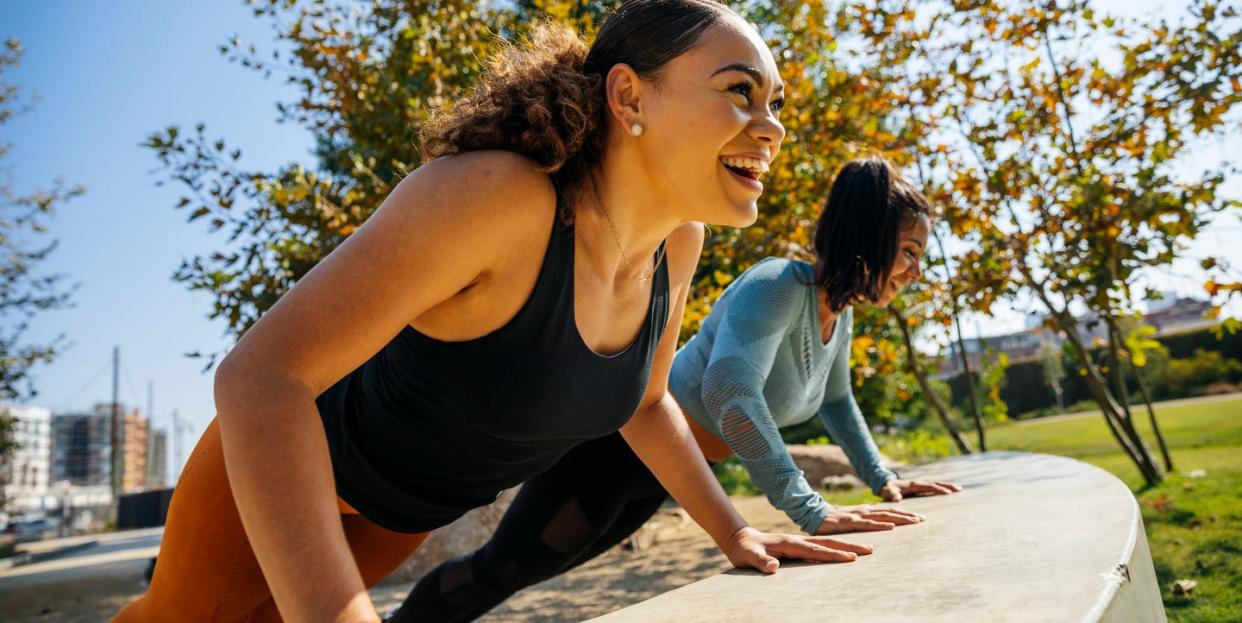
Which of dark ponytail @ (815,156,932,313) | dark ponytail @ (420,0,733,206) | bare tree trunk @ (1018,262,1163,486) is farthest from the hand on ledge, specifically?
bare tree trunk @ (1018,262,1163,486)

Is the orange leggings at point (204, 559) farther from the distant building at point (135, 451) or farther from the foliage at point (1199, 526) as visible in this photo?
the distant building at point (135, 451)

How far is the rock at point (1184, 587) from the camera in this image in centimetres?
351

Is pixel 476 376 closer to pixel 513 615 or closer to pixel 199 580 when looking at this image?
pixel 199 580

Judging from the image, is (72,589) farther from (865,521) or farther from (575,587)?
(865,521)

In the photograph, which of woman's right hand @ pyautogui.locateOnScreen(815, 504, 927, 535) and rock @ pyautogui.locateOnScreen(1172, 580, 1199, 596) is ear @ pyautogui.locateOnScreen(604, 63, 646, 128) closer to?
woman's right hand @ pyautogui.locateOnScreen(815, 504, 927, 535)

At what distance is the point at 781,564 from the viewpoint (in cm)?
177

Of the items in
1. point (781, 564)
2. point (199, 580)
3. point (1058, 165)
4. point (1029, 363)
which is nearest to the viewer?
point (199, 580)

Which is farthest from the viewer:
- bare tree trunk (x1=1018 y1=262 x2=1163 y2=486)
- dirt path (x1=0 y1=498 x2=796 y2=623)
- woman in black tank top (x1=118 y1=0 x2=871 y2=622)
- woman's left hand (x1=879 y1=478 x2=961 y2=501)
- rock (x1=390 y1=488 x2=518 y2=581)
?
rock (x1=390 y1=488 x2=518 y2=581)

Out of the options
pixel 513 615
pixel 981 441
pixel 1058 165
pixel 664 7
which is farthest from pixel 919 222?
pixel 981 441

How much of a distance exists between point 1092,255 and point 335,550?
5.01 metres

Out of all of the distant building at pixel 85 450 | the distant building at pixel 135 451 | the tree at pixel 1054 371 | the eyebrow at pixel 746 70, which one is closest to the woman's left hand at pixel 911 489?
the eyebrow at pixel 746 70

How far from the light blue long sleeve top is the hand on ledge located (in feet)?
1.26

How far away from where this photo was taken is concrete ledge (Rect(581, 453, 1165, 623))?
1018 millimetres

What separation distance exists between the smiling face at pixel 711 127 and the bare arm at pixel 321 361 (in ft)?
1.54
